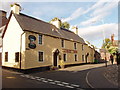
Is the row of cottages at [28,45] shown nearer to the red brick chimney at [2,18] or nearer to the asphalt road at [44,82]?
the asphalt road at [44,82]

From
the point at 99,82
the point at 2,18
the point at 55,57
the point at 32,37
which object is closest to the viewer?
the point at 99,82

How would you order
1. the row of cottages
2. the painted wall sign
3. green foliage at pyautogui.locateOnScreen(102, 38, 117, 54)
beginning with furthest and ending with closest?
green foliage at pyautogui.locateOnScreen(102, 38, 117, 54), the painted wall sign, the row of cottages

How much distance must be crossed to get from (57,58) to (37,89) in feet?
42.9

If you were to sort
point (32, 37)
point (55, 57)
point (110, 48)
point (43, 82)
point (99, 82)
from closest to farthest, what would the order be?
1. point (99, 82)
2. point (43, 82)
3. point (32, 37)
4. point (55, 57)
5. point (110, 48)

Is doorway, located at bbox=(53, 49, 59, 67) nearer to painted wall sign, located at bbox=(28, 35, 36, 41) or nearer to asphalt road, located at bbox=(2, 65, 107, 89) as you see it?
painted wall sign, located at bbox=(28, 35, 36, 41)

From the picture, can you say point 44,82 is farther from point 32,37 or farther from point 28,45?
point 32,37

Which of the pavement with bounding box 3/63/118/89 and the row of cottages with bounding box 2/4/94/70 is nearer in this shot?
the pavement with bounding box 3/63/118/89

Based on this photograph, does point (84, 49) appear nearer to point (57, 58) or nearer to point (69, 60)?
point (69, 60)

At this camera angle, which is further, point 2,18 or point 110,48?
point 110,48

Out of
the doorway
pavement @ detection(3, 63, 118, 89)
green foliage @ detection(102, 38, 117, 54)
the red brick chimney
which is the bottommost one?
pavement @ detection(3, 63, 118, 89)

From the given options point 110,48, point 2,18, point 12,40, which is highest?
point 2,18

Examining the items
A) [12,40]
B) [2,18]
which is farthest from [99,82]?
[2,18]

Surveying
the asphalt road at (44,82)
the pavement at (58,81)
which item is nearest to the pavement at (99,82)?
the pavement at (58,81)

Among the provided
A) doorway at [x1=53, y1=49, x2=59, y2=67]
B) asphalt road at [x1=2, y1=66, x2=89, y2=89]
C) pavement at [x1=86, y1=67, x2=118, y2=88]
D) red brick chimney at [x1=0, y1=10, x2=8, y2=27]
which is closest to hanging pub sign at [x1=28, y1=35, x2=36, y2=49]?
doorway at [x1=53, y1=49, x2=59, y2=67]
